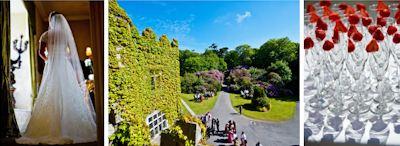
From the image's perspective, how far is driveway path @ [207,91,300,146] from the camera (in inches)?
91.3

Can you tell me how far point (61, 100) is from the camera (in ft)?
9.88

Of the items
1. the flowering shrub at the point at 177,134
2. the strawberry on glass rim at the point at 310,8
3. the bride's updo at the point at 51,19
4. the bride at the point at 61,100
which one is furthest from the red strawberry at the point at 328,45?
the bride's updo at the point at 51,19

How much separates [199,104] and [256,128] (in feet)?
1.29

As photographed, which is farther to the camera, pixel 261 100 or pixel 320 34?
pixel 320 34

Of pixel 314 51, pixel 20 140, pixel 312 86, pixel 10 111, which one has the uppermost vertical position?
pixel 314 51

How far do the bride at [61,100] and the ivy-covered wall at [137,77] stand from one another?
72 cm

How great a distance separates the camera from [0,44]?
123 inches

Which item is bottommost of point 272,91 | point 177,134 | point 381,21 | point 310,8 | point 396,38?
point 177,134

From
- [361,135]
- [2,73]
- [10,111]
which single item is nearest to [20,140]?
[10,111]

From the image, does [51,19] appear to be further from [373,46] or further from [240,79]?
[373,46]

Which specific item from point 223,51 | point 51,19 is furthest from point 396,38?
point 51,19

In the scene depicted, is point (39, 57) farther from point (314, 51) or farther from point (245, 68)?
point (314, 51)

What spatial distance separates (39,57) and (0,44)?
33cm

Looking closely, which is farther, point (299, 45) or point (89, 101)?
point (89, 101)
